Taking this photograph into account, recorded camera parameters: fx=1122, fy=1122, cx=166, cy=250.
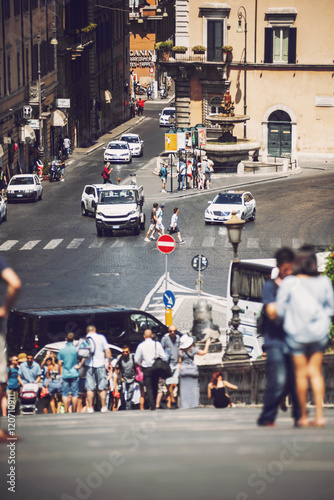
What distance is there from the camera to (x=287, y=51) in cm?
6488

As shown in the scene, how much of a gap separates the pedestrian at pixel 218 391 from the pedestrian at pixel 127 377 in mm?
1445

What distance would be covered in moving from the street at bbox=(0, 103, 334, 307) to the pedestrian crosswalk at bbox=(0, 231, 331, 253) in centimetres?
4

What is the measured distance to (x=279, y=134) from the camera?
65938 mm

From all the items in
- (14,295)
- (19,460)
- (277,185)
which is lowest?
(277,185)

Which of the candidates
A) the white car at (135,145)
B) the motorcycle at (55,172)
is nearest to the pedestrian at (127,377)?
the motorcycle at (55,172)

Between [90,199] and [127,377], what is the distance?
91.1 feet

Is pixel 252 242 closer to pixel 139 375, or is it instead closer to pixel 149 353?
pixel 139 375

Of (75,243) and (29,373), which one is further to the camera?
(75,243)

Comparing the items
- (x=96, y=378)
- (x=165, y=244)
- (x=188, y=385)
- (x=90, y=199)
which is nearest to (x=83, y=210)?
(x=90, y=199)

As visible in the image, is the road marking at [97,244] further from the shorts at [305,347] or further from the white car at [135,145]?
the shorts at [305,347]

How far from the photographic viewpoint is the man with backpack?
19.5 metres

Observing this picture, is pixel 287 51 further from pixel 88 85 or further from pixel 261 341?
pixel 261 341

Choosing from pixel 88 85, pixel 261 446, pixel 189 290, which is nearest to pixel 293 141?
pixel 88 85

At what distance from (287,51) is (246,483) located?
56929mm
